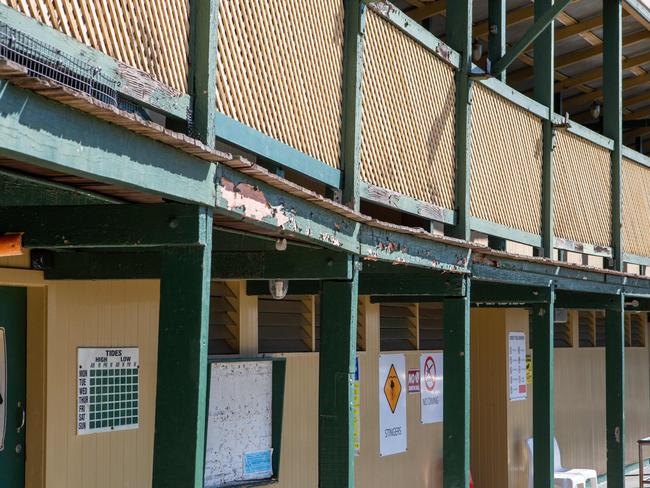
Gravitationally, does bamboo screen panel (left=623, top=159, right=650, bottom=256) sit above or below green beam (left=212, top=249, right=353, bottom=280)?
above

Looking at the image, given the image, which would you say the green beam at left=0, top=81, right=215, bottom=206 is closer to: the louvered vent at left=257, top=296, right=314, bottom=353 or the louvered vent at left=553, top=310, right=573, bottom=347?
the louvered vent at left=257, top=296, right=314, bottom=353

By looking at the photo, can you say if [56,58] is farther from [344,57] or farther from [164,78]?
[344,57]

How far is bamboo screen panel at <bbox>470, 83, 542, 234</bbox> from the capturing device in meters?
8.29

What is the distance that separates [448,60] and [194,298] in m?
4.18

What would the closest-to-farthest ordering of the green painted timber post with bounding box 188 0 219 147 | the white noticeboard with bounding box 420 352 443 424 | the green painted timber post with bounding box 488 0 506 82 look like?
the green painted timber post with bounding box 188 0 219 147 < the green painted timber post with bounding box 488 0 506 82 < the white noticeboard with bounding box 420 352 443 424

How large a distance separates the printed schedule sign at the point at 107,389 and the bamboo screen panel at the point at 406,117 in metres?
2.06

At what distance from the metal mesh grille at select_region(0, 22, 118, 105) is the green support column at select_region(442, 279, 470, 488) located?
14.9 ft

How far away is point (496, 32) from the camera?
891 centimetres

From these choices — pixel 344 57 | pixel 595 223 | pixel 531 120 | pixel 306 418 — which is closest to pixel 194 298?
pixel 344 57

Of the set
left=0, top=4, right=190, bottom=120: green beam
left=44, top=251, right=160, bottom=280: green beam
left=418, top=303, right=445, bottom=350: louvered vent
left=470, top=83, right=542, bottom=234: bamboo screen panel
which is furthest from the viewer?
left=418, top=303, right=445, bottom=350: louvered vent

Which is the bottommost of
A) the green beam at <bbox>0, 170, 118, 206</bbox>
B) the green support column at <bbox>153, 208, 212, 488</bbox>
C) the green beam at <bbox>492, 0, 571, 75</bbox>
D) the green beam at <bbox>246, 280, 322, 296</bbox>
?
the green support column at <bbox>153, 208, 212, 488</bbox>

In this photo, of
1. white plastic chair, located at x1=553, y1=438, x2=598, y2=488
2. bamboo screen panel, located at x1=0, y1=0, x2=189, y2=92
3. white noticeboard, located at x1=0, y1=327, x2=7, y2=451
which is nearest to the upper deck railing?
bamboo screen panel, located at x1=0, y1=0, x2=189, y2=92

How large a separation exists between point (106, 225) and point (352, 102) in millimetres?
2180

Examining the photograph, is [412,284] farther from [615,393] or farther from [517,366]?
[517,366]
